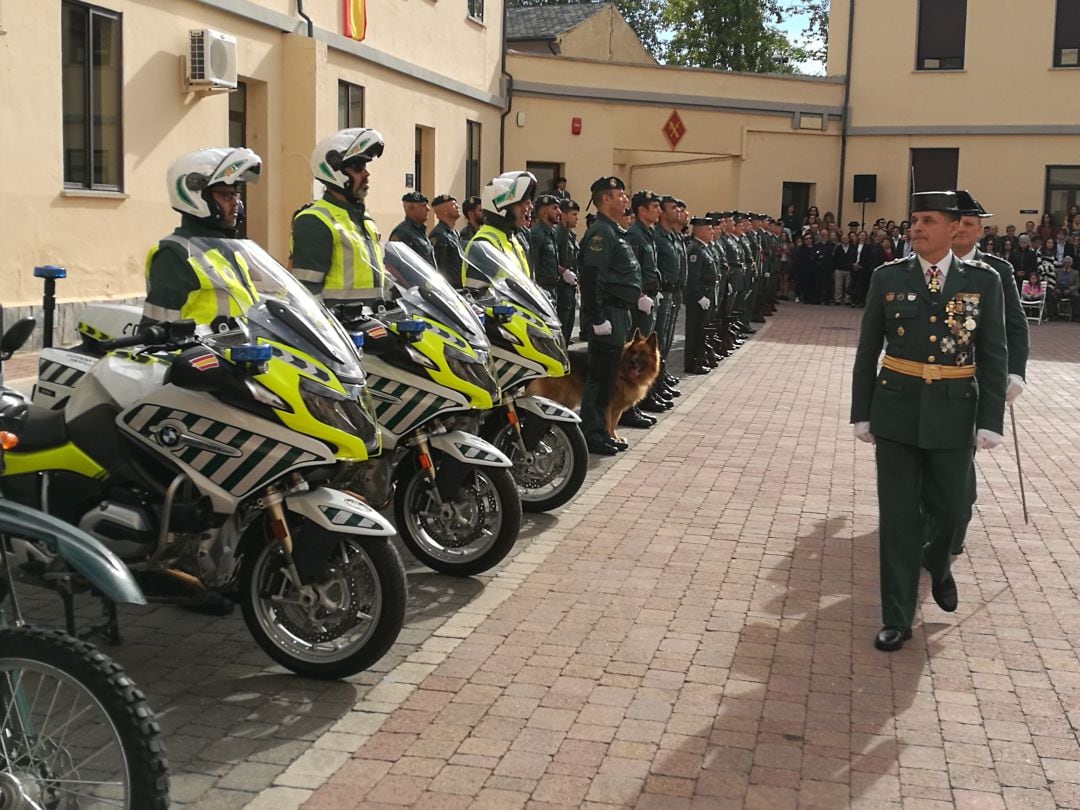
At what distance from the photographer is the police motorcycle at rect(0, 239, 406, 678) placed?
4.87 metres

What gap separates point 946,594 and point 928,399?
109cm

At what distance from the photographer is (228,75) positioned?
15.2 meters

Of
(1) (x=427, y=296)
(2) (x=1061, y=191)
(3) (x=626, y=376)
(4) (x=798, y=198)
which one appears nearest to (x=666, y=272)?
(3) (x=626, y=376)

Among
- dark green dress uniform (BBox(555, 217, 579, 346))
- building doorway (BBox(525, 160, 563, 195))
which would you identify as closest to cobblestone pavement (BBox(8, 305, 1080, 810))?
dark green dress uniform (BBox(555, 217, 579, 346))

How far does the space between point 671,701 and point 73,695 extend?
2.48 m

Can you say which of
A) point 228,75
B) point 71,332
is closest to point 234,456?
point 71,332

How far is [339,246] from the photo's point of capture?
6926mm

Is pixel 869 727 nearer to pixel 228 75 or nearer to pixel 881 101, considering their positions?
pixel 228 75

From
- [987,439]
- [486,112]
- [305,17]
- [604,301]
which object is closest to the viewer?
[987,439]

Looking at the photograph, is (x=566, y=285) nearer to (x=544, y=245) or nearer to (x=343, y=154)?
(x=544, y=245)

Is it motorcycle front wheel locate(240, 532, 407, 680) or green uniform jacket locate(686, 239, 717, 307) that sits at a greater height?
green uniform jacket locate(686, 239, 717, 307)

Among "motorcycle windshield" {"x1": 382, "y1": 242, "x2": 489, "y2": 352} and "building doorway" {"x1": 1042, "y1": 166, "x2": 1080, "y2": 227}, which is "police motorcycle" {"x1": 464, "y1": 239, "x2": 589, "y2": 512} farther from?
"building doorway" {"x1": 1042, "y1": 166, "x2": 1080, "y2": 227}

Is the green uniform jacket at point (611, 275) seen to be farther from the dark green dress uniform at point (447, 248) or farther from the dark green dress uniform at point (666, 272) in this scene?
the dark green dress uniform at point (447, 248)

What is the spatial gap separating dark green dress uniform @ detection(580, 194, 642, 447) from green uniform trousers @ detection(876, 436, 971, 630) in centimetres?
477
